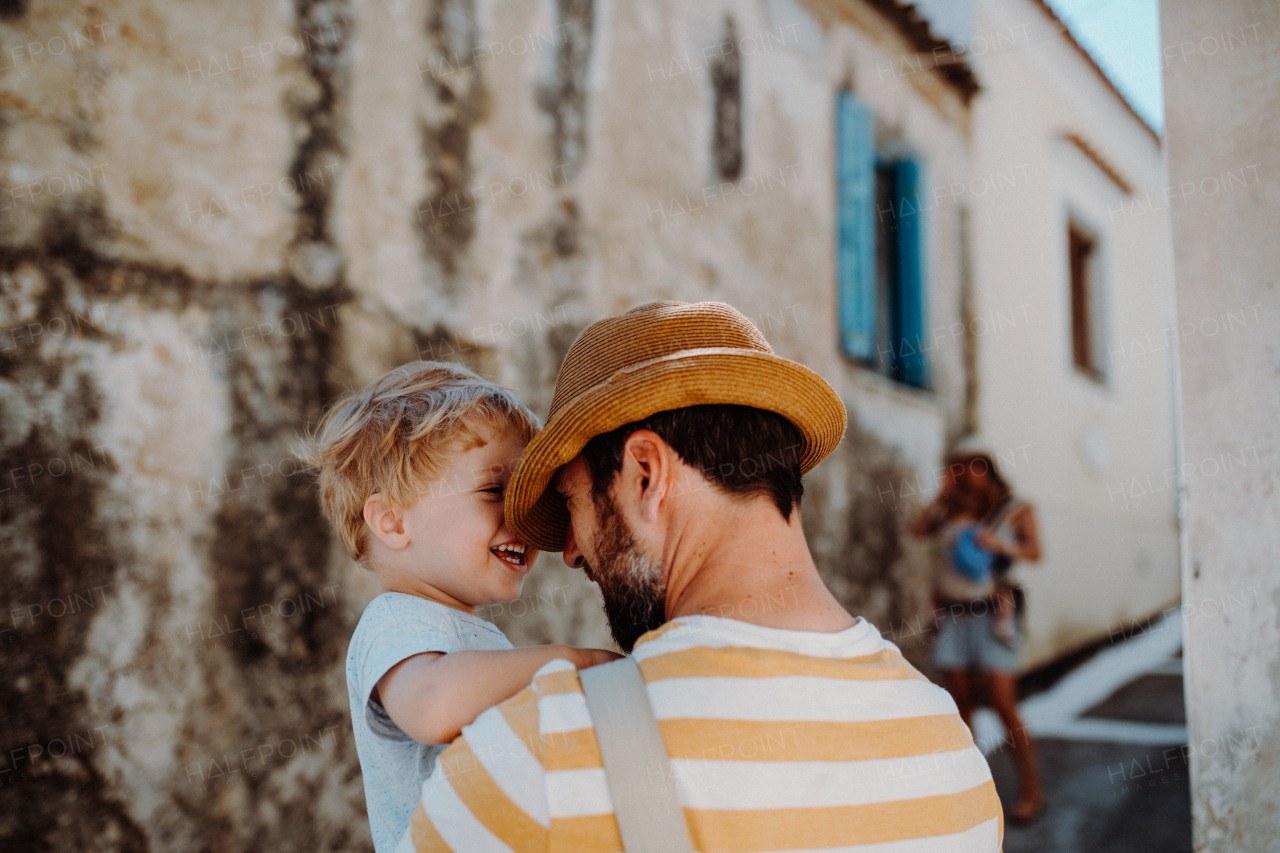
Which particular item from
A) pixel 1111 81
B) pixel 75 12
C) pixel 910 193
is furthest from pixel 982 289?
pixel 75 12

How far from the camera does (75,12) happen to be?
2834 mm

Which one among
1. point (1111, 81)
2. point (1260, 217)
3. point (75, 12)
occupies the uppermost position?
point (1111, 81)

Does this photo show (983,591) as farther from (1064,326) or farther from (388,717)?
(1064,326)

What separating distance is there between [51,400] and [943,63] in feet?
24.2

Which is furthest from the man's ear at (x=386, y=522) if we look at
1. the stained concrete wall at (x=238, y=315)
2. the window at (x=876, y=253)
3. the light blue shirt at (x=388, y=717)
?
the window at (x=876, y=253)

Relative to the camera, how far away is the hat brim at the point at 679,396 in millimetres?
1405

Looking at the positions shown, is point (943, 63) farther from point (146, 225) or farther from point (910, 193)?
point (146, 225)

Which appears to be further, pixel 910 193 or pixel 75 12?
pixel 910 193

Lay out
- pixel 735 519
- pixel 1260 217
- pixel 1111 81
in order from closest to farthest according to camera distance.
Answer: pixel 735 519 → pixel 1260 217 → pixel 1111 81

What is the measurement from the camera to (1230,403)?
186cm

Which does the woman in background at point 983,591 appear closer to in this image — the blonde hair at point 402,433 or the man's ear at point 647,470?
the blonde hair at point 402,433

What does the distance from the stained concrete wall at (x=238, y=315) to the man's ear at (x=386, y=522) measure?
1450 millimetres

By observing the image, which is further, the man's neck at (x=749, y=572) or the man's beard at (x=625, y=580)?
the man's beard at (x=625, y=580)

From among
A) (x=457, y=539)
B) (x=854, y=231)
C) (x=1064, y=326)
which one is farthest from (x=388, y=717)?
(x=1064, y=326)
